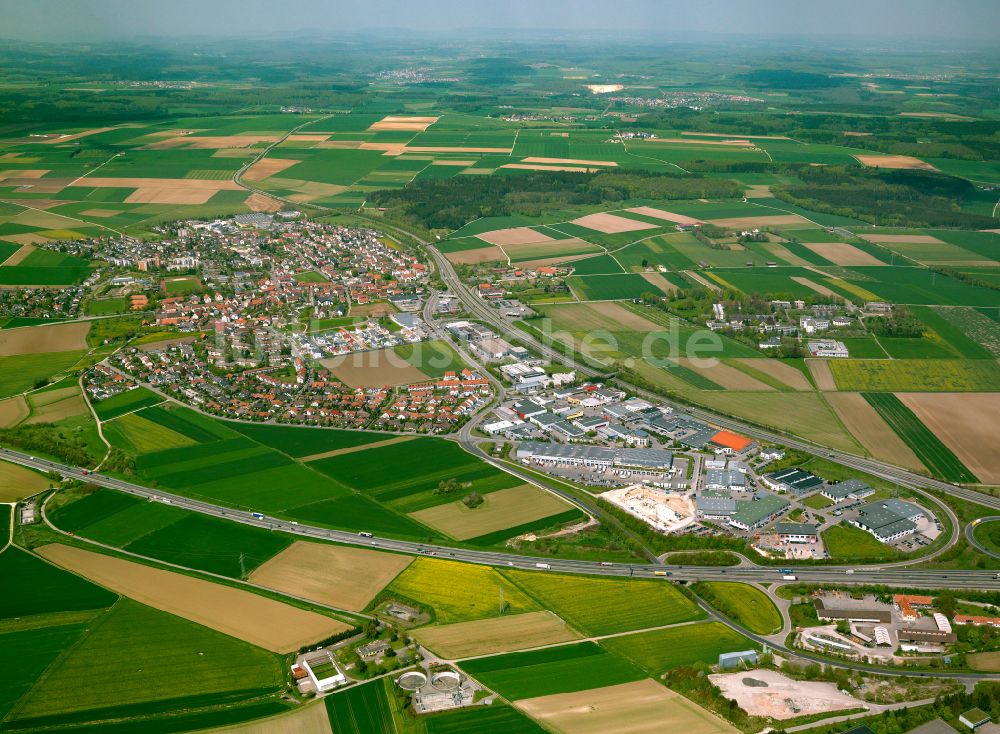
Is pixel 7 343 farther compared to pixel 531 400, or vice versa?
pixel 7 343

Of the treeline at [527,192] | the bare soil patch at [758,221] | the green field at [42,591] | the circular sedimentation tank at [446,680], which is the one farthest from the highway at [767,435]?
the bare soil patch at [758,221]

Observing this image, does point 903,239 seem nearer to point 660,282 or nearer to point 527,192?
point 660,282

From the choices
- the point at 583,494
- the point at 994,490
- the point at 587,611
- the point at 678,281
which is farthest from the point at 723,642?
the point at 678,281

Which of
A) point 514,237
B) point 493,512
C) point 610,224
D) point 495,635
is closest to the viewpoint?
point 495,635

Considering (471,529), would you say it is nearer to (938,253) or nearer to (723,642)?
(723,642)

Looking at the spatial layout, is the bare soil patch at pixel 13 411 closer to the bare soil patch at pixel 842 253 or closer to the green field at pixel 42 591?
the green field at pixel 42 591

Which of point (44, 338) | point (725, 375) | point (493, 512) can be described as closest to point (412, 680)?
point (493, 512)
